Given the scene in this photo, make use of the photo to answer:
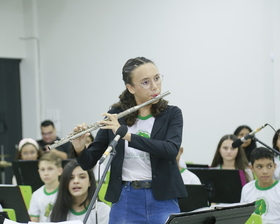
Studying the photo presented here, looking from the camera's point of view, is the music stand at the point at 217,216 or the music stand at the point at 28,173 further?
the music stand at the point at 28,173

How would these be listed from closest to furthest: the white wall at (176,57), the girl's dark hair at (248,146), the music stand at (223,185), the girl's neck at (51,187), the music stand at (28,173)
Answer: the music stand at (223,185) < the girl's neck at (51,187) < the music stand at (28,173) < the girl's dark hair at (248,146) < the white wall at (176,57)

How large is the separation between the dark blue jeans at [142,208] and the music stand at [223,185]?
177cm

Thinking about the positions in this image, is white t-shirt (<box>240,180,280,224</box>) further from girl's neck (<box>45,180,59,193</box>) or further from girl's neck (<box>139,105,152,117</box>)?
girl's neck (<box>139,105,152,117</box>)

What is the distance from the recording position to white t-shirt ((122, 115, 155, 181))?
2.11 meters

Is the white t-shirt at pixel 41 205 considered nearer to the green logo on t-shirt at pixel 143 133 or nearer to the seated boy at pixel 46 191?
the seated boy at pixel 46 191

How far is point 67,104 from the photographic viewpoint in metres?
7.72

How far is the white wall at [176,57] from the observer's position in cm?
523

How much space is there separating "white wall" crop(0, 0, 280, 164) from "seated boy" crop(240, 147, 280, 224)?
121 cm

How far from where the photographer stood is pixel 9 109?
8227 mm

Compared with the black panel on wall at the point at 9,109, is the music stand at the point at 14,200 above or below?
below

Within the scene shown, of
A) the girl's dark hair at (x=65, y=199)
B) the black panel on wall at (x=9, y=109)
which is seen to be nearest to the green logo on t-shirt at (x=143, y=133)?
the girl's dark hair at (x=65, y=199)

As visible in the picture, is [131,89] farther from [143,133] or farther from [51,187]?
[51,187]

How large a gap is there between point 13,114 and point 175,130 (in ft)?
21.5

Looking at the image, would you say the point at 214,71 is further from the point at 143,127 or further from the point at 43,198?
the point at 143,127
